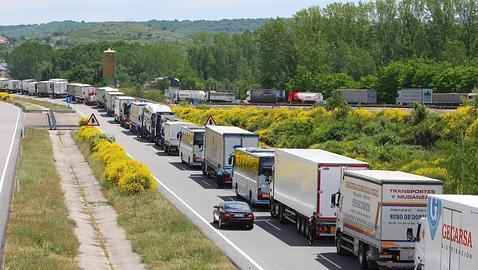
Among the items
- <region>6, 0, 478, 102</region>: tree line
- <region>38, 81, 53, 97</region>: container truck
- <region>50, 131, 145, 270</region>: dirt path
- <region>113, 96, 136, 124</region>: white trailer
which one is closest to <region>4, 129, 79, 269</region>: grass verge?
<region>50, 131, 145, 270</region>: dirt path

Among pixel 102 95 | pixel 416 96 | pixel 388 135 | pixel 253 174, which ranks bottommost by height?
pixel 102 95

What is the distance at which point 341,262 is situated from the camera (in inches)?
1315

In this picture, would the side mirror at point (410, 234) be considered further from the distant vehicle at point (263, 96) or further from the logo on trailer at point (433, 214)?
the distant vehicle at point (263, 96)

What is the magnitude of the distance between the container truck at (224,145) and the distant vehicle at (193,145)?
5.51 m

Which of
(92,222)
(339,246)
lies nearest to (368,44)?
(92,222)

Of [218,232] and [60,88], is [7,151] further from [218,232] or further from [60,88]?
[60,88]

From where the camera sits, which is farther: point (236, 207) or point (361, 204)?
point (236, 207)

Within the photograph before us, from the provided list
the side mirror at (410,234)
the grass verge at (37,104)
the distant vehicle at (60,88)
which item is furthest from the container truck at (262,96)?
the side mirror at (410,234)

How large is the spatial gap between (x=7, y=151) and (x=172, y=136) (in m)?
13.2

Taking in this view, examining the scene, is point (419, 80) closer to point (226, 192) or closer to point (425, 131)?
point (425, 131)

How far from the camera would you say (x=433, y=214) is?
83.8 ft

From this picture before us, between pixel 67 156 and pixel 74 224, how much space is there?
37.1 metres

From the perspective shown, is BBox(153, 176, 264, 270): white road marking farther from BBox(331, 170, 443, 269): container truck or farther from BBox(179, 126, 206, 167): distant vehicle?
BBox(179, 126, 206, 167): distant vehicle

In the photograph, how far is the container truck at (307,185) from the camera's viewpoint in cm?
3600
